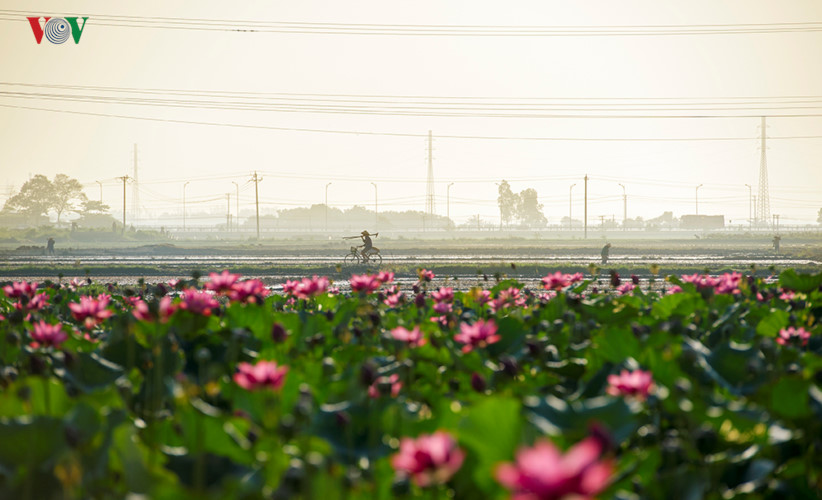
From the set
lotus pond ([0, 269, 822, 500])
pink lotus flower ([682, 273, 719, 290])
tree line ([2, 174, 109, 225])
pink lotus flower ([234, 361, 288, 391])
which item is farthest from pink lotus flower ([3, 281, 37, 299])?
tree line ([2, 174, 109, 225])

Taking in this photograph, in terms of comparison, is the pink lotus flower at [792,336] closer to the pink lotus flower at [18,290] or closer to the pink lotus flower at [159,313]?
the pink lotus flower at [159,313]

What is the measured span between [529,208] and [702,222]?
125 ft

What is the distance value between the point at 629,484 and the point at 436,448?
22.1 inches

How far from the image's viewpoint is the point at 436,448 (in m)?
1.16

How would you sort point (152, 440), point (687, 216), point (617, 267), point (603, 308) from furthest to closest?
point (687, 216), point (617, 267), point (603, 308), point (152, 440)

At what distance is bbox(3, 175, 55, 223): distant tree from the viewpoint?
133 meters

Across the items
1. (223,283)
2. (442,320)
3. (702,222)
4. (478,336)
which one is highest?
(702,222)

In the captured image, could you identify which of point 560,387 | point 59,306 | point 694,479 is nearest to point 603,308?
point 560,387

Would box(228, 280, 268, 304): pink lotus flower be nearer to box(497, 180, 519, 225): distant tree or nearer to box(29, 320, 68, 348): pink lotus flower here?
box(29, 320, 68, 348): pink lotus flower

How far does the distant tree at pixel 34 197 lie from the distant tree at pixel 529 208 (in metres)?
92.3

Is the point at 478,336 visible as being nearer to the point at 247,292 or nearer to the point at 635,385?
the point at 635,385

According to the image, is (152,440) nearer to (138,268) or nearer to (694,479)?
(694,479)

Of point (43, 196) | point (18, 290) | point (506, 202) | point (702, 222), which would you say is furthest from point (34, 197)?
point (18, 290)

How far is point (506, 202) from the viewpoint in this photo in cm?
16225
